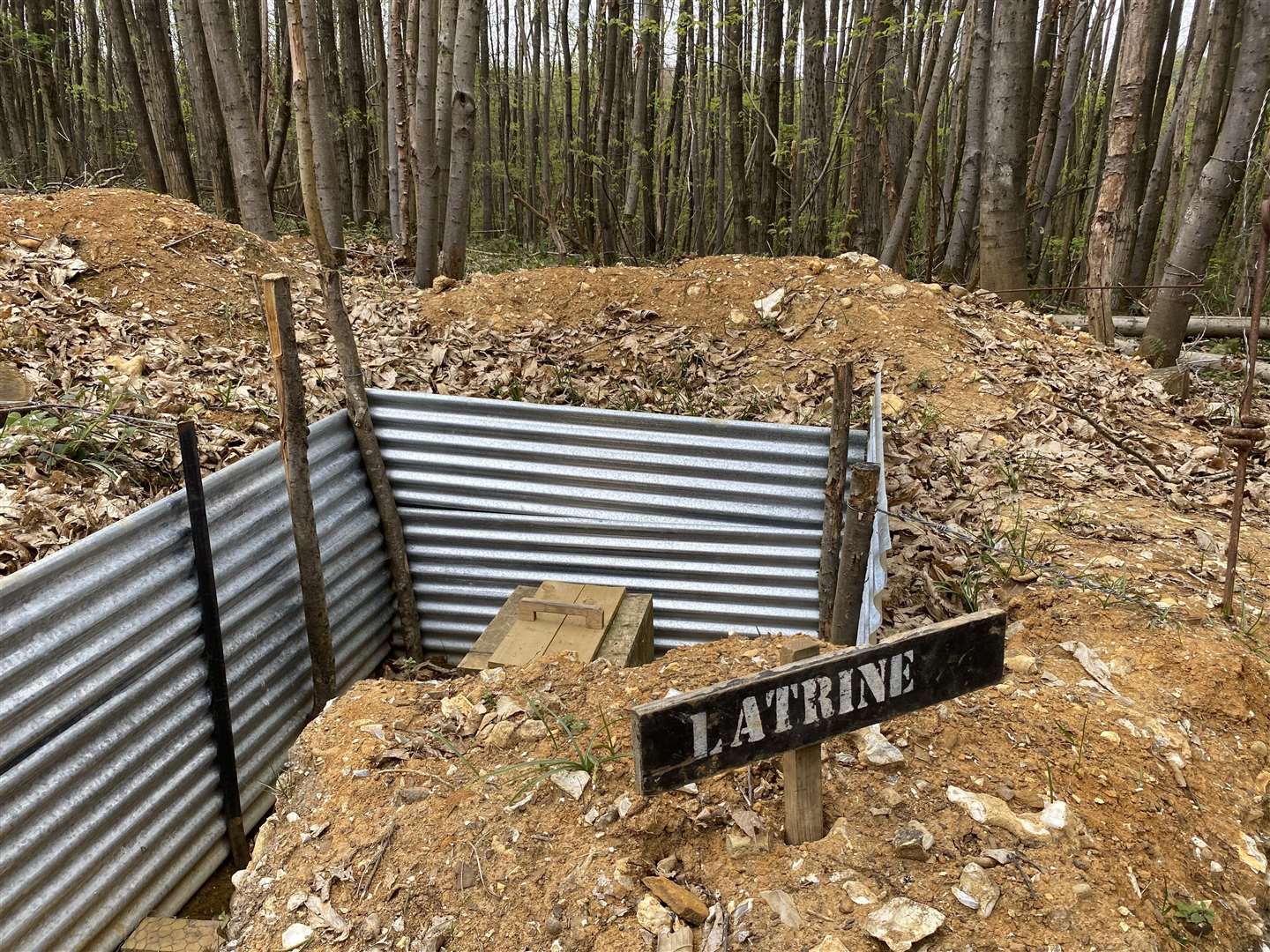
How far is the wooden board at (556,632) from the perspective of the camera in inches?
158

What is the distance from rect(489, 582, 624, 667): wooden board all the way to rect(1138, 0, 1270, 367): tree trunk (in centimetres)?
572

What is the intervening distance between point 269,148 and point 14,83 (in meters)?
7.08

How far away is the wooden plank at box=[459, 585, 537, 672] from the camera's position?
4.07m

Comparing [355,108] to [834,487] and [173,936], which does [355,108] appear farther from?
[173,936]

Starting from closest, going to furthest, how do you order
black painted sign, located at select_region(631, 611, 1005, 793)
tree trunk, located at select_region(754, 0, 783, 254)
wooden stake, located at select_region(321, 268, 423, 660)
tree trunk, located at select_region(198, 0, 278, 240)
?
1. black painted sign, located at select_region(631, 611, 1005, 793)
2. wooden stake, located at select_region(321, 268, 423, 660)
3. tree trunk, located at select_region(198, 0, 278, 240)
4. tree trunk, located at select_region(754, 0, 783, 254)

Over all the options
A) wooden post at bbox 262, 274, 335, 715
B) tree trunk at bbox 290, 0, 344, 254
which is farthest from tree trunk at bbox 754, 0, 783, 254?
wooden post at bbox 262, 274, 335, 715

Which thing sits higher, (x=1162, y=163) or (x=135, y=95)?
(x=135, y=95)

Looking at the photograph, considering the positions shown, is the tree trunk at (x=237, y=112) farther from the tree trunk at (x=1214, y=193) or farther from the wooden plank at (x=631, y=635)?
the tree trunk at (x=1214, y=193)

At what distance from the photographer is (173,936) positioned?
10.5ft

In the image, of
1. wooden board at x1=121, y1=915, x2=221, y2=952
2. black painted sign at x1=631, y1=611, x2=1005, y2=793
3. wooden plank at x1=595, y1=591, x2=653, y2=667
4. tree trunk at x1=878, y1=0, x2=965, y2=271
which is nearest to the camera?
black painted sign at x1=631, y1=611, x2=1005, y2=793

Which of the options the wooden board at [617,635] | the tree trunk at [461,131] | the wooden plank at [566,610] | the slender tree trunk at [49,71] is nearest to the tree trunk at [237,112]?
the tree trunk at [461,131]

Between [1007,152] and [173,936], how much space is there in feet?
28.1

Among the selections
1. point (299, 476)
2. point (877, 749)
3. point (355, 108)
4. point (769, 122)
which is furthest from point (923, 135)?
point (355, 108)

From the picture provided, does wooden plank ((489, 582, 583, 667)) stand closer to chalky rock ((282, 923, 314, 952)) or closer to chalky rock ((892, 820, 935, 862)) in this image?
chalky rock ((282, 923, 314, 952))
